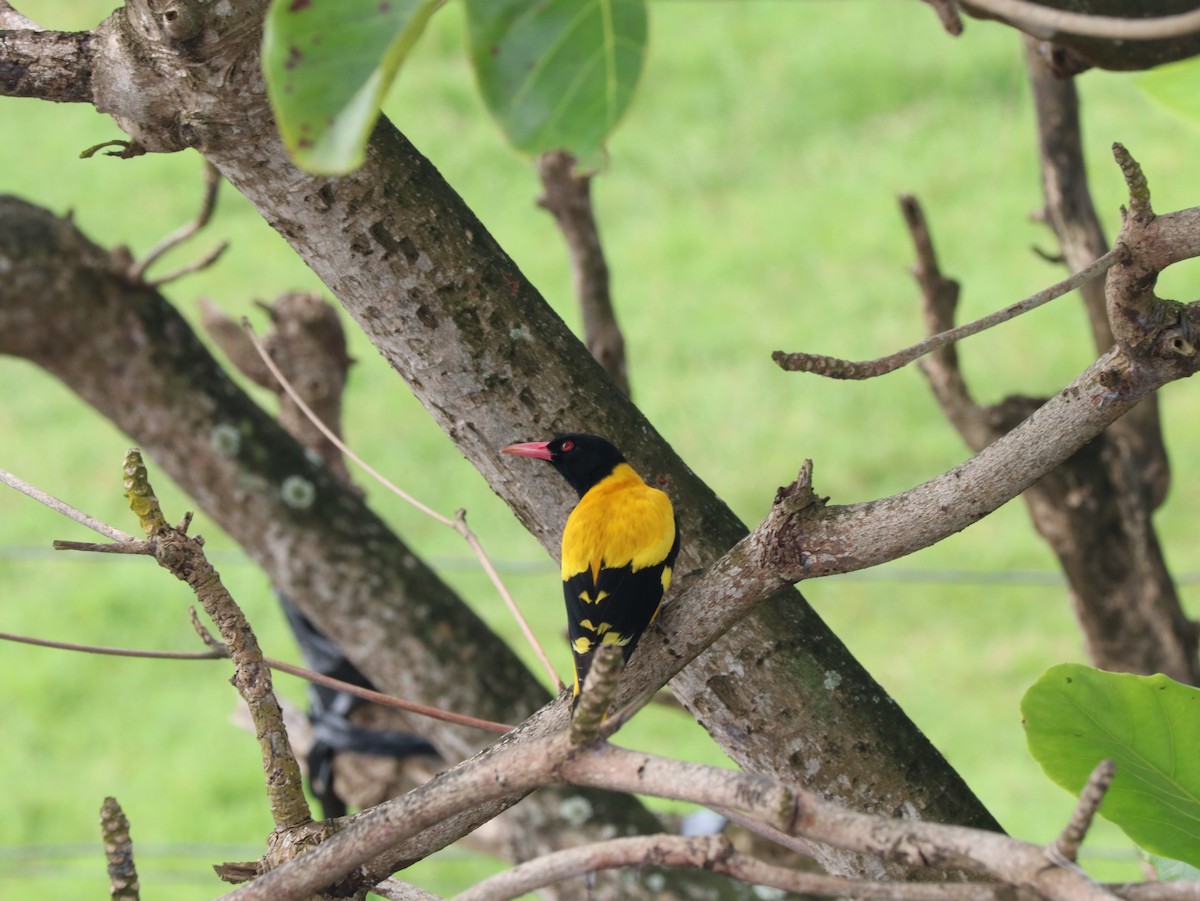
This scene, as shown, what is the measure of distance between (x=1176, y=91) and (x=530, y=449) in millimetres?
723

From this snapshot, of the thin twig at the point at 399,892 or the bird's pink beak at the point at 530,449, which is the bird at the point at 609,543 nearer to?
the bird's pink beak at the point at 530,449

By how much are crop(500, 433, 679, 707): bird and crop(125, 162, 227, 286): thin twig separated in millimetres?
1029

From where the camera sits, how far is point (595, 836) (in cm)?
216

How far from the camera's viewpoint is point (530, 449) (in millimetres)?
1361

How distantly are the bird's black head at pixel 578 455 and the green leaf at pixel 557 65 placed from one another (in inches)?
28.4

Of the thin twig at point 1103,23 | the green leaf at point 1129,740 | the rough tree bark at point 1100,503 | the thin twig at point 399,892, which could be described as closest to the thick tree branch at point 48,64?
the thin twig at point 399,892

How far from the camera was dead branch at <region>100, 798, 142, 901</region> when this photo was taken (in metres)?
0.96

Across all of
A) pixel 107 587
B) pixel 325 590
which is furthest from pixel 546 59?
pixel 107 587

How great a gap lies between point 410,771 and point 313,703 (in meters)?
0.24

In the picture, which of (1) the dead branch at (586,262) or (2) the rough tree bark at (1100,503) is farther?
(1) the dead branch at (586,262)

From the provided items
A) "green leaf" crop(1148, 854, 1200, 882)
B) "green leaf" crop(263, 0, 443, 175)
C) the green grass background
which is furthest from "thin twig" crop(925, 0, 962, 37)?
the green grass background

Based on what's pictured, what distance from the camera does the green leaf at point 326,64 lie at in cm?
59

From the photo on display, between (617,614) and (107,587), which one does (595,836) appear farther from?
(107,587)

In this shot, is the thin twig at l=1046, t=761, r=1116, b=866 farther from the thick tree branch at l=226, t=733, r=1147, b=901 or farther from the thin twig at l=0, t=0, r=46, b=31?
the thin twig at l=0, t=0, r=46, b=31
